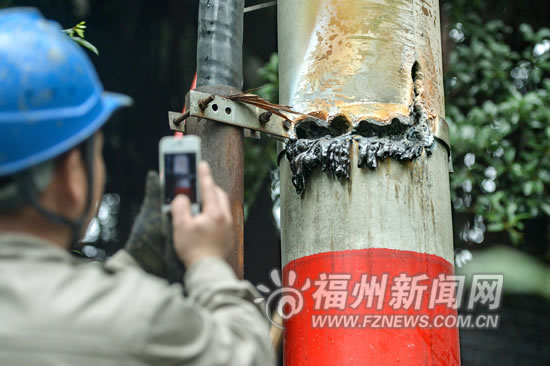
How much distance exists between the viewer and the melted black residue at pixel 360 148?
2.56 metres

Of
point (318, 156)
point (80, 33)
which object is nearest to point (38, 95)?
point (318, 156)

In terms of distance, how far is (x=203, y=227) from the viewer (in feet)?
4.47

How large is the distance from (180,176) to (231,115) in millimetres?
1043

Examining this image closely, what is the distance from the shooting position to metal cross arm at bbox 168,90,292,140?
2.37 m

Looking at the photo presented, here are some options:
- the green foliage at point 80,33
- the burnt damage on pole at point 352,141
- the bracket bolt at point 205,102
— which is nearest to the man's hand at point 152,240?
the bracket bolt at point 205,102

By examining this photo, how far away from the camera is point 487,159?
203 inches

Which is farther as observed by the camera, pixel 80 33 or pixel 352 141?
pixel 80 33

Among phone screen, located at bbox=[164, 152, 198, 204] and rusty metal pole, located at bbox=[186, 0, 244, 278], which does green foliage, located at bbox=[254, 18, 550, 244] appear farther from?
phone screen, located at bbox=[164, 152, 198, 204]

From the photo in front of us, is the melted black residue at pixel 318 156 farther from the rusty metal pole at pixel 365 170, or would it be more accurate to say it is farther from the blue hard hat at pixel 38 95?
the blue hard hat at pixel 38 95

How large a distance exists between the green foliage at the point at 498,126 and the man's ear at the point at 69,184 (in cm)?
394

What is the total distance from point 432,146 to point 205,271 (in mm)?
1556

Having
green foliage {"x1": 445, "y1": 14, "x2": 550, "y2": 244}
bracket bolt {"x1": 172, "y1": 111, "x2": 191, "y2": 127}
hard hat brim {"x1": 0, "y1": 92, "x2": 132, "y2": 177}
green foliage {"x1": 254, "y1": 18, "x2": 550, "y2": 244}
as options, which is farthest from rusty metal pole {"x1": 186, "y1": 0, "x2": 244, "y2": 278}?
green foliage {"x1": 445, "y1": 14, "x2": 550, "y2": 244}

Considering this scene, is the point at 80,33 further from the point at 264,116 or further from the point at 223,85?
the point at 264,116

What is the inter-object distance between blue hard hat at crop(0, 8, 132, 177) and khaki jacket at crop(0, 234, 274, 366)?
161mm
